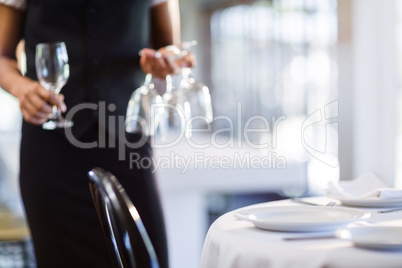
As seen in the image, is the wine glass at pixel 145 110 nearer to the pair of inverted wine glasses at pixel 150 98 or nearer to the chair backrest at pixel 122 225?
the pair of inverted wine glasses at pixel 150 98

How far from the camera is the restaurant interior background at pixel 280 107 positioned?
137 inches

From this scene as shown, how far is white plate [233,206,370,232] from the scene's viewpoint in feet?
3.72

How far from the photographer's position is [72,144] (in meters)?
1.83

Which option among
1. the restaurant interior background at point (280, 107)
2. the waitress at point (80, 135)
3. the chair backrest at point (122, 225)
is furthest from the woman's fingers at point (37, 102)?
the restaurant interior background at point (280, 107)

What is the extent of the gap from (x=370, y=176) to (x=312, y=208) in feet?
1.30

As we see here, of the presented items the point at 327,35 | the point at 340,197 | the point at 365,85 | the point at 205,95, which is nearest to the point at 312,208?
the point at 340,197

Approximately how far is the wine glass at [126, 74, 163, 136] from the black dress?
6cm

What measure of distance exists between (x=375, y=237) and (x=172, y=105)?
2.58 feet

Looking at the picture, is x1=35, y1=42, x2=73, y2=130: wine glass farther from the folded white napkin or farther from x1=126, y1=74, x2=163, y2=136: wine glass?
the folded white napkin

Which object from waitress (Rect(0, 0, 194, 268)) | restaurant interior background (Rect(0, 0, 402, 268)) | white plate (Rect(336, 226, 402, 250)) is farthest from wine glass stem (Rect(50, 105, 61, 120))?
restaurant interior background (Rect(0, 0, 402, 268))

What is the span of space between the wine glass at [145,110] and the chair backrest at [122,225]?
1.36 ft

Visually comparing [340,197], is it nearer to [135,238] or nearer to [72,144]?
[135,238]

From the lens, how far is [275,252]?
3.46 ft

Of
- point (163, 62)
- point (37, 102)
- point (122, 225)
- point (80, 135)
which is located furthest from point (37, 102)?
point (122, 225)
